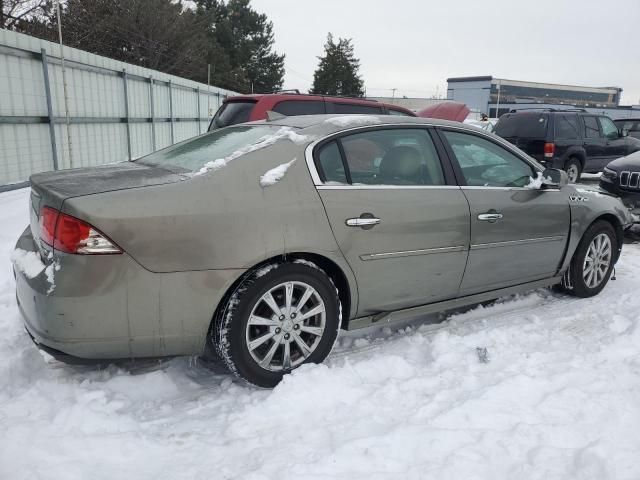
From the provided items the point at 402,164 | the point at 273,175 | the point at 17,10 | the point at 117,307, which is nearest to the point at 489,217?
the point at 402,164

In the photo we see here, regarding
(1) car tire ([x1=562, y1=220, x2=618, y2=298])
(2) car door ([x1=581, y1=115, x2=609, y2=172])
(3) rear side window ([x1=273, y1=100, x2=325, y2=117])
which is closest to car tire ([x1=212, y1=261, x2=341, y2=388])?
(1) car tire ([x1=562, y1=220, x2=618, y2=298])

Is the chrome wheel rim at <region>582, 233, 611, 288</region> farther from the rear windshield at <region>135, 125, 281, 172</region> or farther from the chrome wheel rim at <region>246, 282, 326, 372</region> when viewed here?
the rear windshield at <region>135, 125, 281, 172</region>

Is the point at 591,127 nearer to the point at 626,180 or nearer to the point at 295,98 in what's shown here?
the point at 626,180

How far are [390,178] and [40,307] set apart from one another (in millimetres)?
2130

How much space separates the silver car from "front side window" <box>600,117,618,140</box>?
10157mm

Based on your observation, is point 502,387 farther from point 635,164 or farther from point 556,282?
point 635,164

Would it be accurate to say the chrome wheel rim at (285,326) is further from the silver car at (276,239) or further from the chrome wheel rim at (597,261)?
the chrome wheel rim at (597,261)

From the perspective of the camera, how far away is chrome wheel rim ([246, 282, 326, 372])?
2908 millimetres

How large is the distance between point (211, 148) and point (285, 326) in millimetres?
1269

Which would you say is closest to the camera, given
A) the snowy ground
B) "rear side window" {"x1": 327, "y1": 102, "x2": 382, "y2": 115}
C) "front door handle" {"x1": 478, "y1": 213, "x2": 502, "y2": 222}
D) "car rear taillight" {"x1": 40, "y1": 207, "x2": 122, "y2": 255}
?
the snowy ground

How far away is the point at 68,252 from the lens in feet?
8.21

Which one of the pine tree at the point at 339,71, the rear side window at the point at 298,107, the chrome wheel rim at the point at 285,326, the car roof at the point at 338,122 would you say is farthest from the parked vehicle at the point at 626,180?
the pine tree at the point at 339,71

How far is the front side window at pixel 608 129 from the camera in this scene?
12.7 m

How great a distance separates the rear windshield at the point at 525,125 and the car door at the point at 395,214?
8.99 meters
